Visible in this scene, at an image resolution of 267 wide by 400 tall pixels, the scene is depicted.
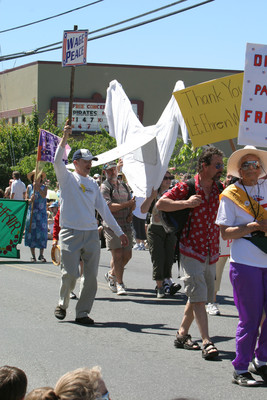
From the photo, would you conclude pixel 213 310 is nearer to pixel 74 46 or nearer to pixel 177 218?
pixel 177 218

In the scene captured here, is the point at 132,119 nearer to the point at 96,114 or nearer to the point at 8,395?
the point at 8,395

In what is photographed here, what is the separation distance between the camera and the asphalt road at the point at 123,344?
18.4 feet

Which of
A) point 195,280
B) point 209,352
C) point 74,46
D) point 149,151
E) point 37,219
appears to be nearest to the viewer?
point 209,352

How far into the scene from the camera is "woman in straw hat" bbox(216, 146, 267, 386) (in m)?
5.58

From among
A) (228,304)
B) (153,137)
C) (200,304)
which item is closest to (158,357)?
(200,304)

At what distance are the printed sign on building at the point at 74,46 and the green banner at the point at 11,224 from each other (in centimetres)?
302

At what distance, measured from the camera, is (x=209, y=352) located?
20.8 feet

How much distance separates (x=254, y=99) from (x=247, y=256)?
4.39ft

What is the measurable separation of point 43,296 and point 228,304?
100.0 inches

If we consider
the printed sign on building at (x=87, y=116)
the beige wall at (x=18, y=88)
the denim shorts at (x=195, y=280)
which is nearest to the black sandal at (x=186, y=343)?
the denim shorts at (x=195, y=280)

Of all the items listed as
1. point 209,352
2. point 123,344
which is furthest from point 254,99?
point 123,344

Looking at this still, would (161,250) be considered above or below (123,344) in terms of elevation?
above

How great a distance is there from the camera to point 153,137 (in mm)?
10312

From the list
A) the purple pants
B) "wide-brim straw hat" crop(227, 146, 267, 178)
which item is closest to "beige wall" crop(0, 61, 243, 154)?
"wide-brim straw hat" crop(227, 146, 267, 178)
